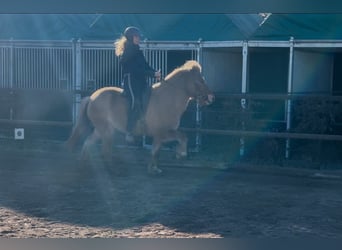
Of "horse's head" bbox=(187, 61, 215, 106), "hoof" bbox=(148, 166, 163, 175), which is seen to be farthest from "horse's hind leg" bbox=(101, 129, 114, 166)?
"horse's head" bbox=(187, 61, 215, 106)

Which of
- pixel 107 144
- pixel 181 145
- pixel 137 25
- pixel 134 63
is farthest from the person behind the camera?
pixel 137 25

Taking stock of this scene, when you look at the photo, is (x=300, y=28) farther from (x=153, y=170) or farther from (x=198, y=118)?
(x=153, y=170)

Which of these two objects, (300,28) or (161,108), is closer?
(161,108)

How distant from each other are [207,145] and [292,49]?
107 inches

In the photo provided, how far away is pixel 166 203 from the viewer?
7953 mm

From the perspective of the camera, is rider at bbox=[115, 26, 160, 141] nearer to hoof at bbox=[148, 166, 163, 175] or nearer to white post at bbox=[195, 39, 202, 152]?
hoof at bbox=[148, 166, 163, 175]

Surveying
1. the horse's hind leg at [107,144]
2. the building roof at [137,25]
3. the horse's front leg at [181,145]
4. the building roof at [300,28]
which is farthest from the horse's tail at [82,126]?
the building roof at [300,28]

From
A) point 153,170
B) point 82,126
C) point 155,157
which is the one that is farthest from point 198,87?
point 82,126

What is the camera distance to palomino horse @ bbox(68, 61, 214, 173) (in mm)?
10094

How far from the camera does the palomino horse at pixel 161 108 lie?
397 inches

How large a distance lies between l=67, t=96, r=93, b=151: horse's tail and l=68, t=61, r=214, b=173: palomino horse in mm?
352

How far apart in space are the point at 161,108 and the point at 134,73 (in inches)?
32.8

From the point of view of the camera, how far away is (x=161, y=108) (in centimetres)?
1009

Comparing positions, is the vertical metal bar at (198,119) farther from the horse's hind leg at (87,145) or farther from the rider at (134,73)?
the horse's hind leg at (87,145)
